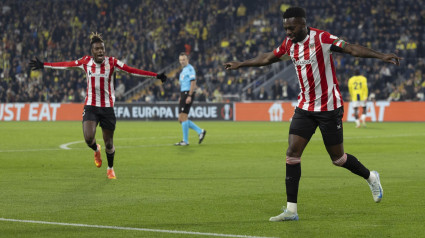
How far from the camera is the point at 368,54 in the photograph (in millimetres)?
8000

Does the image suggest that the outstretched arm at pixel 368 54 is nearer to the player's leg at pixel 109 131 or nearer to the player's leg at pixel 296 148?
the player's leg at pixel 296 148

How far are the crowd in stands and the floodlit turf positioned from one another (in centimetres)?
2178

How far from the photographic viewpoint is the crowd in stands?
40.8 m

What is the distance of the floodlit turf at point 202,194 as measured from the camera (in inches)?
303

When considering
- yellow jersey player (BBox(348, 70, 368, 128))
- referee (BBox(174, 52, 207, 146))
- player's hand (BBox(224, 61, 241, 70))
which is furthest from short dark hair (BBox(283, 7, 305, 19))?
yellow jersey player (BBox(348, 70, 368, 128))

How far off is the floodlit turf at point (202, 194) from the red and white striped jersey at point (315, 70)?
1223mm

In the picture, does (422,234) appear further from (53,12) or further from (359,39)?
(53,12)

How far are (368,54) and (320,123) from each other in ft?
3.51

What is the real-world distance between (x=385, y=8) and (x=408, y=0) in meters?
1.38

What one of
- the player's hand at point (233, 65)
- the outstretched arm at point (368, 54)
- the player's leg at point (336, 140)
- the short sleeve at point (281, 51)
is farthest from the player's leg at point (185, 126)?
the outstretched arm at point (368, 54)

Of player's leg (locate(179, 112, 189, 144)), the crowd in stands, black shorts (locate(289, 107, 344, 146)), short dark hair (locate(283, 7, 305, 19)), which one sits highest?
the crowd in stands

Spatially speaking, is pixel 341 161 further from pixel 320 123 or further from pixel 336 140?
pixel 320 123

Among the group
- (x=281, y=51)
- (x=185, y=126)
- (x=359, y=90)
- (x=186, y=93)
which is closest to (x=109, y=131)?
(x=281, y=51)

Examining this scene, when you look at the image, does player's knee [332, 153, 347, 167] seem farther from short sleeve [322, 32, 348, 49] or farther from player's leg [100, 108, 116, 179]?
player's leg [100, 108, 116, 179]
